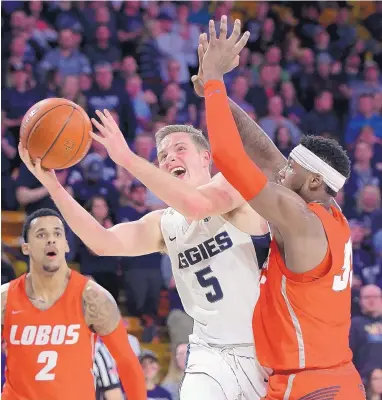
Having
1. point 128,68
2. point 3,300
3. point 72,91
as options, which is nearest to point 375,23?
A: point 128,68

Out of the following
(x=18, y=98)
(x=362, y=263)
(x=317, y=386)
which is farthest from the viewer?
(x=18, y=98)

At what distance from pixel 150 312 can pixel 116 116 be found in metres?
2.31

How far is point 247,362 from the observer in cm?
421

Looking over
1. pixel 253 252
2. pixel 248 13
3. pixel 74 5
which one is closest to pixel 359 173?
pixel 248 13

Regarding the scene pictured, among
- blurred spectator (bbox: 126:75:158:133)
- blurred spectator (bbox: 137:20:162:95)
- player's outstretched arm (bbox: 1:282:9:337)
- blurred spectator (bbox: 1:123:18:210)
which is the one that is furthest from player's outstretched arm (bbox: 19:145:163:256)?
blurred spectator (bbox: 137:20:162:95)

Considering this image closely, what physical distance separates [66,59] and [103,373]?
4.66 metres

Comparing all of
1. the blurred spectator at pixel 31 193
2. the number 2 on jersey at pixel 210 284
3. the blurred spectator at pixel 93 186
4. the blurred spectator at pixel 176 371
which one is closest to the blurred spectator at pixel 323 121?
the blurred spectator at pixel 93 186

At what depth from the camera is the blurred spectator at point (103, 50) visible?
10.0 metres

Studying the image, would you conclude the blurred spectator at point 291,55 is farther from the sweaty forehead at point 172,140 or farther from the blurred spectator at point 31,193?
the sweaty forehead at point 172,140

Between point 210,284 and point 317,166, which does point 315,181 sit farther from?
point 210,284

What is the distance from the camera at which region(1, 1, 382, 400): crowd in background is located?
26.5 feet

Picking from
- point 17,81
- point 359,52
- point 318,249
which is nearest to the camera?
point 318,249

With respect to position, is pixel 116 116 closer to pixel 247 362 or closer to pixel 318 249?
pixel 247 362

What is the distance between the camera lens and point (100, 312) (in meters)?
5.10
